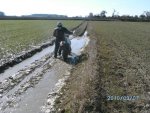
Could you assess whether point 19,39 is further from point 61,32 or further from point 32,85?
point 32,85

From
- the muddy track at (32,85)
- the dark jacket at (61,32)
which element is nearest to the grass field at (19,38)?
A: the dark jacket at (61,32)

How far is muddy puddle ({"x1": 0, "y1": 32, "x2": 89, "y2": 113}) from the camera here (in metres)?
10.6

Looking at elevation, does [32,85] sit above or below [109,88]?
below

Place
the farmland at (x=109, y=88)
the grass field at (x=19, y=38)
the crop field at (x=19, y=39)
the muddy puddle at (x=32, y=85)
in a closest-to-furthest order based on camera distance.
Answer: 1. the farmland at (x=109, y=88)
2. the muddy puddle at (x=32, y=85)
3. the crop field at (x=19, y=39)
4. the grass field at (x=19, y=38)

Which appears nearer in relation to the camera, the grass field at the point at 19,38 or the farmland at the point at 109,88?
the farmland at the point at 109,88

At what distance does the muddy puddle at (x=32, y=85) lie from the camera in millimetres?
10648

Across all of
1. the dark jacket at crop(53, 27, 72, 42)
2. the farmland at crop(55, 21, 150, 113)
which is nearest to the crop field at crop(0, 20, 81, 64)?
the dark jacket at crop(53, 27, 72, 42)

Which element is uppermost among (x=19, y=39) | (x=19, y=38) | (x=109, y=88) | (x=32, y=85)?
(x=109, y=88)

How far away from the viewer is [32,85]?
44.1 ft

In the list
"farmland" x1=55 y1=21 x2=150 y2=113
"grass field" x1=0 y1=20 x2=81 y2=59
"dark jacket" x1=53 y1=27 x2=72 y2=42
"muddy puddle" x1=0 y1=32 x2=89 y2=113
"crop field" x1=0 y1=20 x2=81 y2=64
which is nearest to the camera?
"farmland" x1=55 y1=21 x2=150 y2=113

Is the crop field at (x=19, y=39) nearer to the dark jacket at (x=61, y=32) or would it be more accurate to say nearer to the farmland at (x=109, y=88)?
the dark jacket at (x=61, y=32)

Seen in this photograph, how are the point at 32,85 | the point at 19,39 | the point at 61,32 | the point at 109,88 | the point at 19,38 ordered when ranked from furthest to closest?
the point at 19,38 < the point at 19,39 < the point at 61,32 < the point at 32,85 < the point at 109,88

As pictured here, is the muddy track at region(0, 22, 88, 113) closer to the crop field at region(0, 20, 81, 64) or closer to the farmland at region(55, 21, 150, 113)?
the farmland at region(55, 21, 150, 113)

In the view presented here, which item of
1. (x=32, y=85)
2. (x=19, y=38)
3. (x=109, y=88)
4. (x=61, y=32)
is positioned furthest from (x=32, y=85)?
(x=19, y=38)
